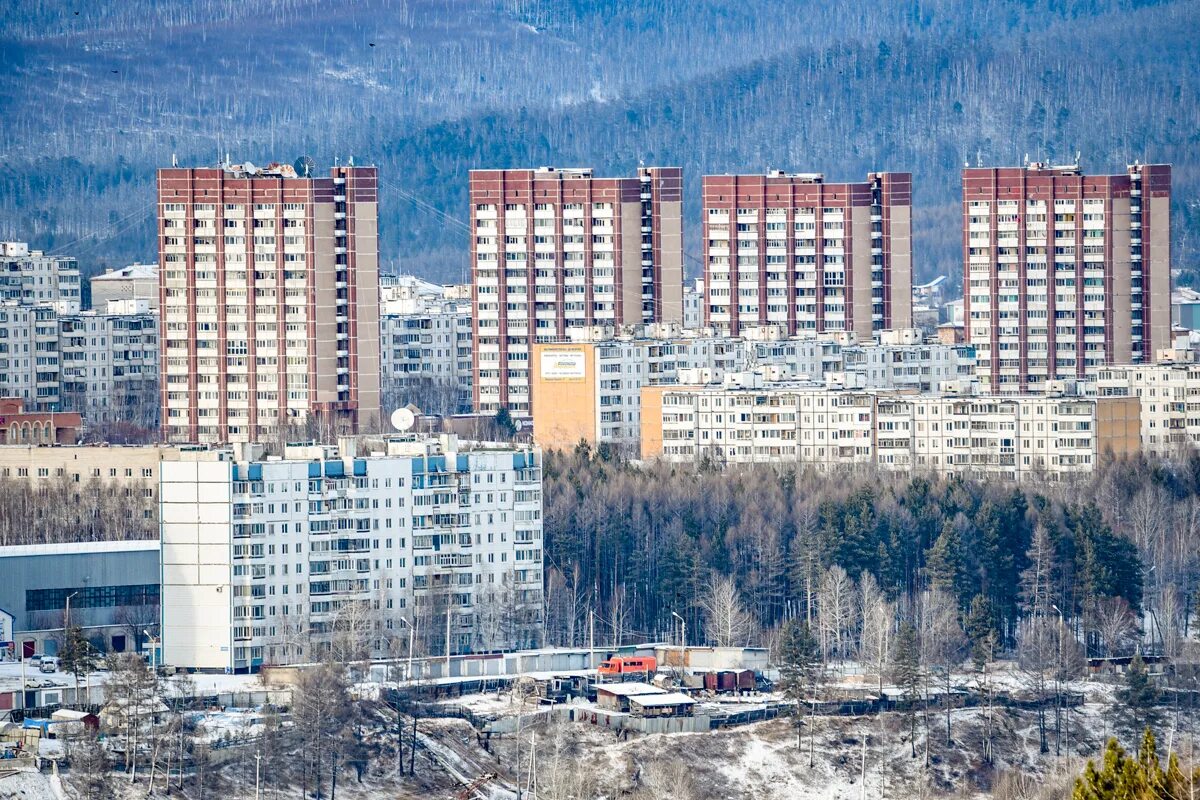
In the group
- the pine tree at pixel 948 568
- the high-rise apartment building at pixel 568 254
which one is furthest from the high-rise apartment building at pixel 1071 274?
the pine tree at pixel 948 568

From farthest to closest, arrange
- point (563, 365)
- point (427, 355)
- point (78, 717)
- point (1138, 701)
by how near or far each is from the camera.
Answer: point (427, 355)
point (563, 365)
point (1138, 701)
point (78, 717)

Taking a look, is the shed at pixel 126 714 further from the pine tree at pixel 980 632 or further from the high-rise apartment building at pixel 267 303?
the high-rise apartment building at pixel 267 303

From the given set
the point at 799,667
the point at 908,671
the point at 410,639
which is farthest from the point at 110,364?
the point at 908,671

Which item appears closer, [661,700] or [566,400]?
[661,700]

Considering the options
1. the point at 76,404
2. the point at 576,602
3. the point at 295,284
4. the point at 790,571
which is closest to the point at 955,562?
the point at 790,571

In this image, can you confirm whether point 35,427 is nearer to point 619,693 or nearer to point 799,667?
point 619,693

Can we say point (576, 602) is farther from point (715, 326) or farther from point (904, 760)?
point (715, 326)

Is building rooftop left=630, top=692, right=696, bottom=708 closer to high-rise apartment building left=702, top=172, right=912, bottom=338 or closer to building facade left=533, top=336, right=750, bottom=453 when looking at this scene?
building facade left=533, top=336, right=750, bottom=453

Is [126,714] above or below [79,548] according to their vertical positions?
below
